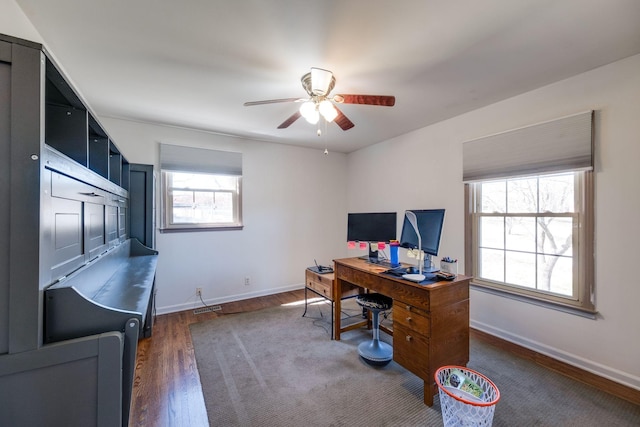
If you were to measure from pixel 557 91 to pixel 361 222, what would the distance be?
211 centimetres

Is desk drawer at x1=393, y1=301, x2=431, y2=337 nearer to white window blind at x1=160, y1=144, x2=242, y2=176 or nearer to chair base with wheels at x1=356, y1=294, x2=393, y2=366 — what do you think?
chair base with wheels at x1=356, y1=294, x2=393, y2=366

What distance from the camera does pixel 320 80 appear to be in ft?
6.03

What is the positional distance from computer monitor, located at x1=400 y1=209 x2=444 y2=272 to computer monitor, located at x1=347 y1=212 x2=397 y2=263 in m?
0.24

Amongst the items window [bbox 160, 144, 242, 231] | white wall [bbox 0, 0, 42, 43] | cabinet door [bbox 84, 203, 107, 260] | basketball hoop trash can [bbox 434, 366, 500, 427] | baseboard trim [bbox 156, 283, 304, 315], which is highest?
white wall [bbox 0, 0, 42, 43]

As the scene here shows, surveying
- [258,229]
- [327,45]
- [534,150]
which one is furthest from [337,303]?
[534,150]

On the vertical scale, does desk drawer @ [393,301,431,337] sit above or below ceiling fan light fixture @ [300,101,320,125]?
below

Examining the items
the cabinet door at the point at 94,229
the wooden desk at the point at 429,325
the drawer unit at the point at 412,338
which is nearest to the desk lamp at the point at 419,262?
the wooden desk at the point at 429,325

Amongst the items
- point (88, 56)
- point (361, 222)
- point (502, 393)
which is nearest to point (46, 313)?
point (88, 56)

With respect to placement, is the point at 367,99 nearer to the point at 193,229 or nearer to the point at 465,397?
the point at 465,397

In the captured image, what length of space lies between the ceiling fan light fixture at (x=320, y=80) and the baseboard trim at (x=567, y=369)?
291cm

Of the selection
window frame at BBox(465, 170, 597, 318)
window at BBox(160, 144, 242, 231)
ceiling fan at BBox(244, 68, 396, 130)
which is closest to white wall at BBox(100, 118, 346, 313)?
window at BBox(160, 144, 242, 231)

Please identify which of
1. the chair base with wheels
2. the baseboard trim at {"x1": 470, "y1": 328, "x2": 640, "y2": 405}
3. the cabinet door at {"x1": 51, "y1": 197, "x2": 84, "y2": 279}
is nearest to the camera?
the cabinet door at {"x1": 51, "y1": 197, "x2": 84, "y2": 279}

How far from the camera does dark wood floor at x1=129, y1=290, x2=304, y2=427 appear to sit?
1697 millimetres

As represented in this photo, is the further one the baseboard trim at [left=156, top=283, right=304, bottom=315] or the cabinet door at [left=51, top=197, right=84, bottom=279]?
the baseboard trim at [left=156, top=283, right=304, bottom=315]
